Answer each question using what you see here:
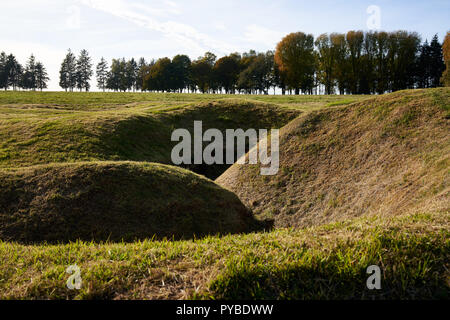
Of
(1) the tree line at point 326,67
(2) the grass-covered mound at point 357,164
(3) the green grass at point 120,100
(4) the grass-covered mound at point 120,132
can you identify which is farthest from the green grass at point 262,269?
(1) the tree line at point 326,67

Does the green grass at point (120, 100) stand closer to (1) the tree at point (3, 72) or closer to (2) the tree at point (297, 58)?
(2) the tree at point (297, 58)

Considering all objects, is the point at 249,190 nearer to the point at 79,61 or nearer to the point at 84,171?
the point at 84,171

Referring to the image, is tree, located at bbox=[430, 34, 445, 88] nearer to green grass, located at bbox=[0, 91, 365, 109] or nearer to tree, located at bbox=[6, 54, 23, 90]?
green grass, located at bbox=[0, 91, 365, 109]

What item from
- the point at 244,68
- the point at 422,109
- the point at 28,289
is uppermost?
the point at 244,68

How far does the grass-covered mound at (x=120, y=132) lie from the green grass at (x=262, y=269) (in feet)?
37.6

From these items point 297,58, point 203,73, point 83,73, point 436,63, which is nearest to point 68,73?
point 83,73

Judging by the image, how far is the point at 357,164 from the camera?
11.4 m

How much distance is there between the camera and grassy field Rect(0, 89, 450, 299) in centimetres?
323

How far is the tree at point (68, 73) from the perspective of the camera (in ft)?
296

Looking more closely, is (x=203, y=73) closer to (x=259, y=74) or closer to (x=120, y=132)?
(x=259, y=74)

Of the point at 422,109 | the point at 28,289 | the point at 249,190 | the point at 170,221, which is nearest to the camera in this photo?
the point at 28,289

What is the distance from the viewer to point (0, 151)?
14.3m
